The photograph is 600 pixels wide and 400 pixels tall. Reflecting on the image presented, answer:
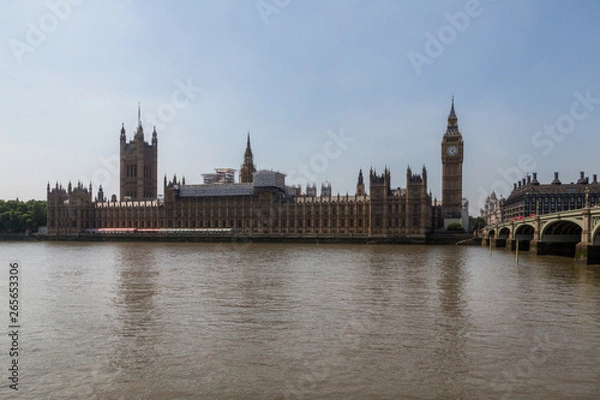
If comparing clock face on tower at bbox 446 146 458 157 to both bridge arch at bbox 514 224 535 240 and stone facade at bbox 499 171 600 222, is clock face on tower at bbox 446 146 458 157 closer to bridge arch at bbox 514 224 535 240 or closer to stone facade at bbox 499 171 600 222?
stone facade at bbox 499 171 600 222

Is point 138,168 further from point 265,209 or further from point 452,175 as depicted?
point 452,175

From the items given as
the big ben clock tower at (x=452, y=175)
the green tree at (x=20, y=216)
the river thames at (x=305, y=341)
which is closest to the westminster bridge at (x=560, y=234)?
the river thames at (x=305, y=341)

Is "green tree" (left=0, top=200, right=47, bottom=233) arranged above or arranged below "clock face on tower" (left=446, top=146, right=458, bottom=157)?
below

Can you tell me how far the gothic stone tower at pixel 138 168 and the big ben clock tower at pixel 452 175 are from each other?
81.5 metres

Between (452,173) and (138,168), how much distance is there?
85.3 metres

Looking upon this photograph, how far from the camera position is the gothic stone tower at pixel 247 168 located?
5359 inches

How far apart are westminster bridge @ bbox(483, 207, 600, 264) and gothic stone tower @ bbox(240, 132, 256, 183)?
70.4 meters

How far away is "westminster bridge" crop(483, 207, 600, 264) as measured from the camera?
37688mm

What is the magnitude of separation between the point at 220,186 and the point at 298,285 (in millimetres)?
94966

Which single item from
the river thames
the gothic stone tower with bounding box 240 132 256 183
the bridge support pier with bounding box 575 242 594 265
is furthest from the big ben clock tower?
the river thames

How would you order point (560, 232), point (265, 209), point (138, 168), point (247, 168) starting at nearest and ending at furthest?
point (560, 232)
point (265, 209)
point (247, 168)
point (138, 168)

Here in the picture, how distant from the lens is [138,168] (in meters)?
145

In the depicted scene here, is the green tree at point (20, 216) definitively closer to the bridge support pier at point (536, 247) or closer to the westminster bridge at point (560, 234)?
the westminster bridge at point (560, 234)

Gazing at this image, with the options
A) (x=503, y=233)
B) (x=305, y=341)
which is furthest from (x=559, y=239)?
(x=305, y=341)
